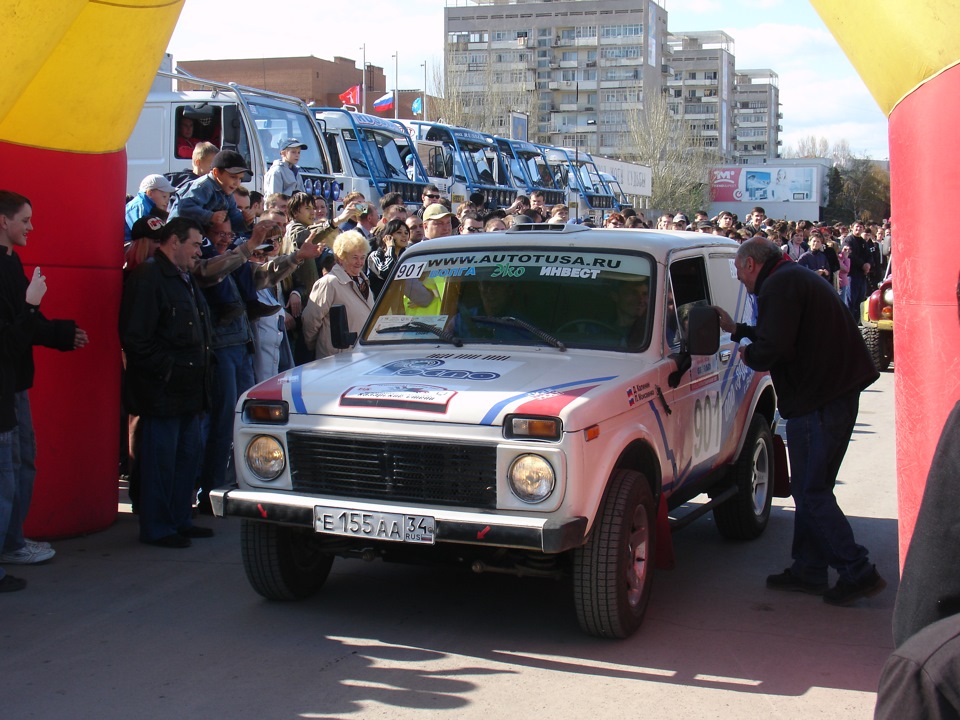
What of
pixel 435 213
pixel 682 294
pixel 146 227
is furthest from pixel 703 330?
pixel 435 213

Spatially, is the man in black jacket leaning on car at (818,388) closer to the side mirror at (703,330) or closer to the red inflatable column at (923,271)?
the side mirror at (703,330)

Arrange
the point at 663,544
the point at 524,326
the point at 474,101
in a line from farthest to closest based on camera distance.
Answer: the point at 474,101, the point at 524,326, the point at 663,544

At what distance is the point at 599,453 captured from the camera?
5008mm

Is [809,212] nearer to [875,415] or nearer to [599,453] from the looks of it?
[875,415]

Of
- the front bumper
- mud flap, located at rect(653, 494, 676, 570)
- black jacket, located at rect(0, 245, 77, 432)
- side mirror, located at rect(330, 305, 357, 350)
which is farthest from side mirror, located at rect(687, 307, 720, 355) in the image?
black jacket, located at rect(0, 245, 77, 432)

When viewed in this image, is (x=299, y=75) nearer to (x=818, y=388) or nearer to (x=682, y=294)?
(x=682, y=294)

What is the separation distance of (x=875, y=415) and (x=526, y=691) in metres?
9.63

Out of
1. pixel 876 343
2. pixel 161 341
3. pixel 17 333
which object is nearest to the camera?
pixel 17 333

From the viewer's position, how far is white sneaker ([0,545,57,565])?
650cm

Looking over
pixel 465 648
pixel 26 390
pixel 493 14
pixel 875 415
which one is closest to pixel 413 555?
pixel 465 648

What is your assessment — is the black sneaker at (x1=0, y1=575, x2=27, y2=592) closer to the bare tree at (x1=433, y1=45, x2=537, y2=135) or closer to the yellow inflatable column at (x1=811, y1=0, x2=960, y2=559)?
the yellow inflatable column at (x1=811, y1=0, x2=960, y2=559)

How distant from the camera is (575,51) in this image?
136m

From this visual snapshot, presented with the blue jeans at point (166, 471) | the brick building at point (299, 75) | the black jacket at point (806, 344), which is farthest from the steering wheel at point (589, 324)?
the brick building at point (299, 75)

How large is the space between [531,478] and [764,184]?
9221 centimetres
